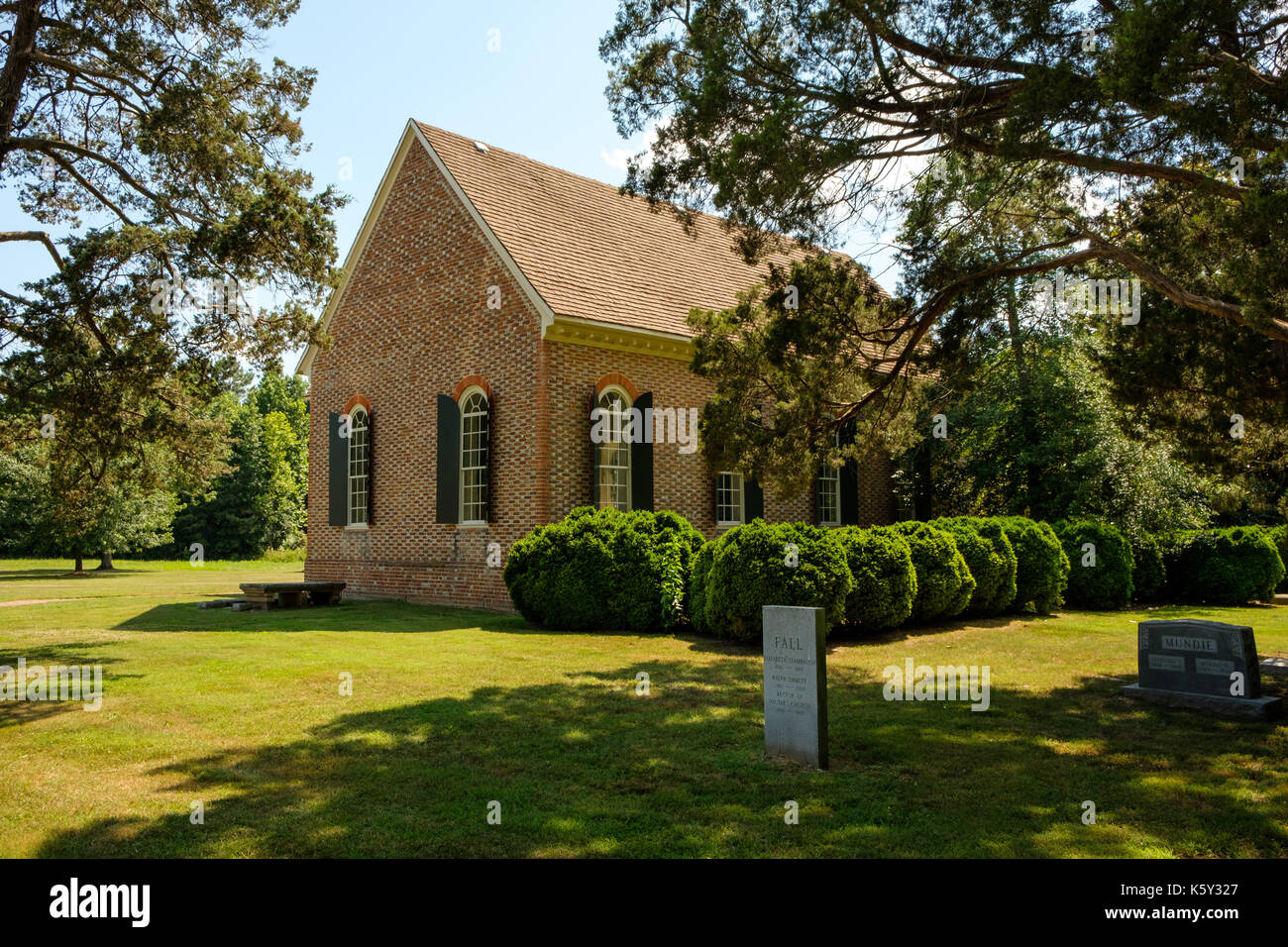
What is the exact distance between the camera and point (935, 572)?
1407 centimetres

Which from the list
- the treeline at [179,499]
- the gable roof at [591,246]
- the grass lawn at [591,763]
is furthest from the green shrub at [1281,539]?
the treeline at [179,499]

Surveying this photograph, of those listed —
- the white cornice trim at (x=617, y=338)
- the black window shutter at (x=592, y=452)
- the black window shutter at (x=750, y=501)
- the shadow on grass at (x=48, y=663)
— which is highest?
the white cornice trim at (x=617, y=338)

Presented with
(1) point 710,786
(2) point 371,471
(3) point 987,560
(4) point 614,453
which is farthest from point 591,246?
(1) point 710,786

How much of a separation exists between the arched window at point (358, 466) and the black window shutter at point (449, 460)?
3.26 metres

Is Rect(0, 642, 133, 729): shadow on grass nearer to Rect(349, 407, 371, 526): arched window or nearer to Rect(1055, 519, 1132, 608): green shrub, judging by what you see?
Rect(349, 407, 371, 526): arched window

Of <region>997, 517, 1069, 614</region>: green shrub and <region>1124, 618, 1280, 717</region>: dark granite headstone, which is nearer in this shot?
<region>1124, 618, 1280, 717</region>: dark granite headstone

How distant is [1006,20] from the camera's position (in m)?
7.95

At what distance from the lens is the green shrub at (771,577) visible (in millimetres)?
11875

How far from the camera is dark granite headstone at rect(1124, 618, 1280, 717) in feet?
28.9

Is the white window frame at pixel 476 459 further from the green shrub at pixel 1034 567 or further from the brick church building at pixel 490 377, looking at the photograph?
the green shrub at pixel 1034 567

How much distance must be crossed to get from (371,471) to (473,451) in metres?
3.57

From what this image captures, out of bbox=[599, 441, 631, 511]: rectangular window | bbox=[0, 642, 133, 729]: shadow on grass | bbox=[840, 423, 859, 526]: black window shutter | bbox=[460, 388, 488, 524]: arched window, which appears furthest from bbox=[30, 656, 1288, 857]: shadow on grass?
bbox=[840, 423, 859, 526]: black window shutter

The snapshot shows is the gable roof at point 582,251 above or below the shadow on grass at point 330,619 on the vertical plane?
above

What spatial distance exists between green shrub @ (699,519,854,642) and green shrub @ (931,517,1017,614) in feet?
13.0
